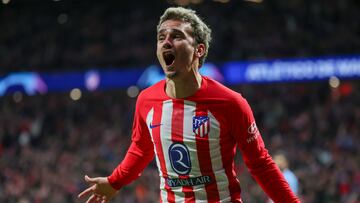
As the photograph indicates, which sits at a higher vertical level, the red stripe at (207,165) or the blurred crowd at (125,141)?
the red stripe at (207,165)

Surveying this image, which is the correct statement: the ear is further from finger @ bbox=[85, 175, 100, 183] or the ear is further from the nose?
finger @ bbox=[85, 175, 100, 183]

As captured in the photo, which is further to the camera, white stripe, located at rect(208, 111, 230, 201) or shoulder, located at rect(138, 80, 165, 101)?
shoulder, located at rect(138, 80, 165, 101)

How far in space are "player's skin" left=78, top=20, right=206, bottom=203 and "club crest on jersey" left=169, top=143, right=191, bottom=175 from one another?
11.5 inches

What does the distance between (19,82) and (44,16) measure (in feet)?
12.8

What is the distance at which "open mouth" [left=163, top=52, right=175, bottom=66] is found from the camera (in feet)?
12.6

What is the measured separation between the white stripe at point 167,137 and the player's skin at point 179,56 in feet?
0.25

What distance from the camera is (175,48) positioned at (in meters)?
3.82

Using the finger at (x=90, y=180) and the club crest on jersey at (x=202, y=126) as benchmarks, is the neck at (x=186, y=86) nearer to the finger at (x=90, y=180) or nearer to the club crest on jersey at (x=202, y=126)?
the club crest on jersey at (x=202, y=126)

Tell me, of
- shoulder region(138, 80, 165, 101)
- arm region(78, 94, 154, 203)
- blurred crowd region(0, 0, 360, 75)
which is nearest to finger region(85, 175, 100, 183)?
arm region(78, 94, 154, 203)

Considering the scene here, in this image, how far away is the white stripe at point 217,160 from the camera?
385cm

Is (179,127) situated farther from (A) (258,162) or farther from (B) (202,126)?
(A) (258,162)

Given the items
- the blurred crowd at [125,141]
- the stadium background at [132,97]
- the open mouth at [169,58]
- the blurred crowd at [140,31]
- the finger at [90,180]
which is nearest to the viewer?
the open mouth at [169,58]

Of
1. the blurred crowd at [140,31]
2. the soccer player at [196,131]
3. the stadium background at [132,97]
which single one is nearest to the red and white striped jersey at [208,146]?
the soccer player at [196,131]

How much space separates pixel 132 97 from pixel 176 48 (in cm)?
1713
